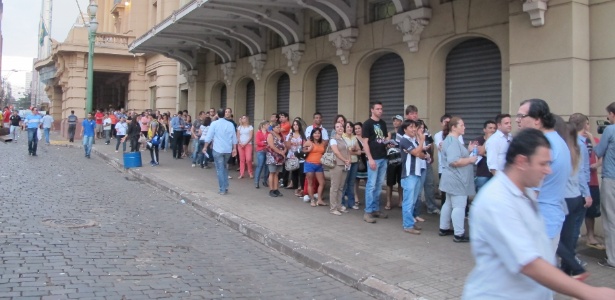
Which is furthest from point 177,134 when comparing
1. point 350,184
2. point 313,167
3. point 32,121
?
point 350,184

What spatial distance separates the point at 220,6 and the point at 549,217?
1098cm

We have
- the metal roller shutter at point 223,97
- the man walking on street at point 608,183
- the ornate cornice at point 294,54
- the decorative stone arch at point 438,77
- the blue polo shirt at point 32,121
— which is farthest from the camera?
the metal roller shutter at point 223,97

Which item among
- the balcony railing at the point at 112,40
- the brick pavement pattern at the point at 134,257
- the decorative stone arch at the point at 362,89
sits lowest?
the brick pavement pattern at the point at 134,257

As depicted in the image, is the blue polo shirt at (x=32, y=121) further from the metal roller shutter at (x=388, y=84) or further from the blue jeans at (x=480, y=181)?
the blue jeans at (x=480, y=181)

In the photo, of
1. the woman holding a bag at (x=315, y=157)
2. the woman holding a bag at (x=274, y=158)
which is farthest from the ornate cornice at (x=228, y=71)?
the woman holding a bag at (x=315, y=157)

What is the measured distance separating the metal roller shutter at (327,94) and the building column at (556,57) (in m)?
6.44

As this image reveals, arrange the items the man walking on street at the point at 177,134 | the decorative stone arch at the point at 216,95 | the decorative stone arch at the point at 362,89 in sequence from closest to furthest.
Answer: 1. the decorative stone arch at the point at 362,89
2. the man walking on street at the point at 177,134
3. the decorative stone arch at the point at 216,95

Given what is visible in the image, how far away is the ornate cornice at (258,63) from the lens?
17094 millimetres

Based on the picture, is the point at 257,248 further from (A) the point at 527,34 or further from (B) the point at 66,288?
(A) the point at 527,34

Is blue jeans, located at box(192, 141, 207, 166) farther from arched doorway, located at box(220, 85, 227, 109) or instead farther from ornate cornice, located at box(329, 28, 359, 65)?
ornate cornice, located at box(329, 28, 359, 65)

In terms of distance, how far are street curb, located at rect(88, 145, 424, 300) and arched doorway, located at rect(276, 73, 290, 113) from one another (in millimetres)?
6977

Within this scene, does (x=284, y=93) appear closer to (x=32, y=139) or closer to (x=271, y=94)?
(x=271, y=94)

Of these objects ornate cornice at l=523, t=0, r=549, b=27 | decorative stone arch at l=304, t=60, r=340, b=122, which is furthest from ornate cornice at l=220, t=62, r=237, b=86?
ornate cornice at l=523, t=0, r=549, b=27

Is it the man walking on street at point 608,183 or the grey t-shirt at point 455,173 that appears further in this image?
the grey t-shirt at point 455,173
